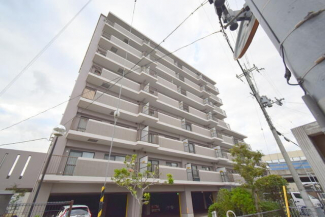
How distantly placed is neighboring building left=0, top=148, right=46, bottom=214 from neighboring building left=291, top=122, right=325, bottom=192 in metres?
14.9

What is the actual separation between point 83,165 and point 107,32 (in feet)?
46.0

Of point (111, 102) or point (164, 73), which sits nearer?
point (111, 102)

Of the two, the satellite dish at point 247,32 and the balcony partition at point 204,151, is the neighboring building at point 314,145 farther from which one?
the balcony partition at point 204,151

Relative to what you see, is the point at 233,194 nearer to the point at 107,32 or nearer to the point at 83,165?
the point at 83,165

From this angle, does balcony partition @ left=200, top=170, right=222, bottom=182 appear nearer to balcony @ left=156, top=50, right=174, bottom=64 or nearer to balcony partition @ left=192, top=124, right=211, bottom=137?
balcony partition @ left=192, top=124, right=211, bottom=137

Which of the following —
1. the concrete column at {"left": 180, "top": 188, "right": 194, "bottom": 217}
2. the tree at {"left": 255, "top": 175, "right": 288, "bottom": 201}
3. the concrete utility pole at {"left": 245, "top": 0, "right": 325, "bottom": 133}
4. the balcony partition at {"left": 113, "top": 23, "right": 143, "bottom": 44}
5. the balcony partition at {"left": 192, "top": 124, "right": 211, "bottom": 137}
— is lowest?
the concrete column at {"left": 180, "top": 188, "right": 194, "bottom": 217}

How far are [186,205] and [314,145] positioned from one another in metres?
12.9

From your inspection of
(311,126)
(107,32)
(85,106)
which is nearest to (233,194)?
(311,126)

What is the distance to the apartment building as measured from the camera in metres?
9.04

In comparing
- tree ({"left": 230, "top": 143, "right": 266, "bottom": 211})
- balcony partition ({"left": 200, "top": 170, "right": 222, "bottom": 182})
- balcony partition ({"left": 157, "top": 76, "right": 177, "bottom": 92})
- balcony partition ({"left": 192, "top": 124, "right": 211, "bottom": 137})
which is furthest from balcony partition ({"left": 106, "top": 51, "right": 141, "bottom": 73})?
balcony partition ({"left": 200, "top": 170, "right": 222, "bottom": 182})

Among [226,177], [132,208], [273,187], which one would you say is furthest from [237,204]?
[226,177]

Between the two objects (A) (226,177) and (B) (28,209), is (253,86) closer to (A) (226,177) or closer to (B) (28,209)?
(A) (226,177)

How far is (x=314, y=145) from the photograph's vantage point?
190 cm

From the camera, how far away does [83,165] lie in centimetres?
854
